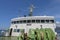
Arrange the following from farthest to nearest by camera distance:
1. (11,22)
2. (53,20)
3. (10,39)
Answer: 1. (11,22)
2. (53,20)
3. (10,39)

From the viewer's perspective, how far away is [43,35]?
9.22 m

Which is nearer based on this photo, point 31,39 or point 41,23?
point 31,39

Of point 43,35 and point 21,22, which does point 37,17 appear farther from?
point 43,35

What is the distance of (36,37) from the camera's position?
359 inches

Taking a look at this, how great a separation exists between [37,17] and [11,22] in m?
6.53

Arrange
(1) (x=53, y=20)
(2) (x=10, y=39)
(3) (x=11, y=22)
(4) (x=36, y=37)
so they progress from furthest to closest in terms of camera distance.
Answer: (3) (x=11, y=22) → (1) (x=53, y=20) → (2) (x=10, y=39) → (4) (x=36, y=37)

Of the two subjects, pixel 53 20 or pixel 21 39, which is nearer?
pixel 21 39

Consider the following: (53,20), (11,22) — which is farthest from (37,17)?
(11,22)

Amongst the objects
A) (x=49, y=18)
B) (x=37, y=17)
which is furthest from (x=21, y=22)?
(x=49, y=18)

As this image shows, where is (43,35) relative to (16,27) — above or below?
below

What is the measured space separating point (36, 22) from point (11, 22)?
6.33 m

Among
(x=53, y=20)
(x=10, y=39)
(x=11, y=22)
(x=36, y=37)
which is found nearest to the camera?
(x=36, y=37)

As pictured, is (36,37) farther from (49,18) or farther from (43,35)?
(49,18)

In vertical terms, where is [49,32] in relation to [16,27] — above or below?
below
